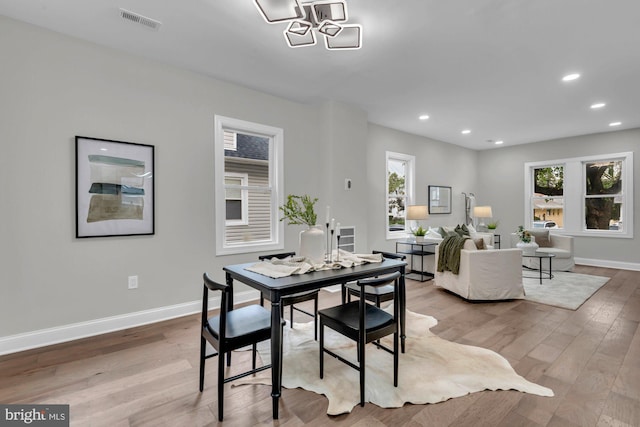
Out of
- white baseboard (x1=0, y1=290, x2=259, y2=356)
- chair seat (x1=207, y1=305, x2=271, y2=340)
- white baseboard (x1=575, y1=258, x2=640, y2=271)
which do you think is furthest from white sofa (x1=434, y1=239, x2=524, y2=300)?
white baseboard (x1=575, y1=258, x2=640, y2=271)

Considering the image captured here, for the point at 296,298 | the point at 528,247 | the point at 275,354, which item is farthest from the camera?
the point at 528,247

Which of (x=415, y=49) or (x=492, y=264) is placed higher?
(x=415, y=49)

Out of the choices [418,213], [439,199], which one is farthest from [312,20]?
[439,199]

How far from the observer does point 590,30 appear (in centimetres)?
268

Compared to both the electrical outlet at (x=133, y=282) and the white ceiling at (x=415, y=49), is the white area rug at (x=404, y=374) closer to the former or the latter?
the electrical outlet at (x=133, y=282)

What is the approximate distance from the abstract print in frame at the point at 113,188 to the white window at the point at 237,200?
1111 mm

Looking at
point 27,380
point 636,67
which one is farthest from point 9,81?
point 636,67

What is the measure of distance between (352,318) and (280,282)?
0.55 meters

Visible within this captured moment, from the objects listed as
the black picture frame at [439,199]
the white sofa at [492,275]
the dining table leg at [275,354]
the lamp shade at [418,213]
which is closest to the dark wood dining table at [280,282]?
the dining table leg at [275,354]

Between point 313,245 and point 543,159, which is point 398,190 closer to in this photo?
point 543,159

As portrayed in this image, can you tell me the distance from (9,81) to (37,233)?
4.15 feet

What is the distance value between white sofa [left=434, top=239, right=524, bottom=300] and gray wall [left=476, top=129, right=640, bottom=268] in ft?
12.5

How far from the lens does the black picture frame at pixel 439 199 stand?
6754mm

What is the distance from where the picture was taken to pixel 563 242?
Result: 5.79 m
